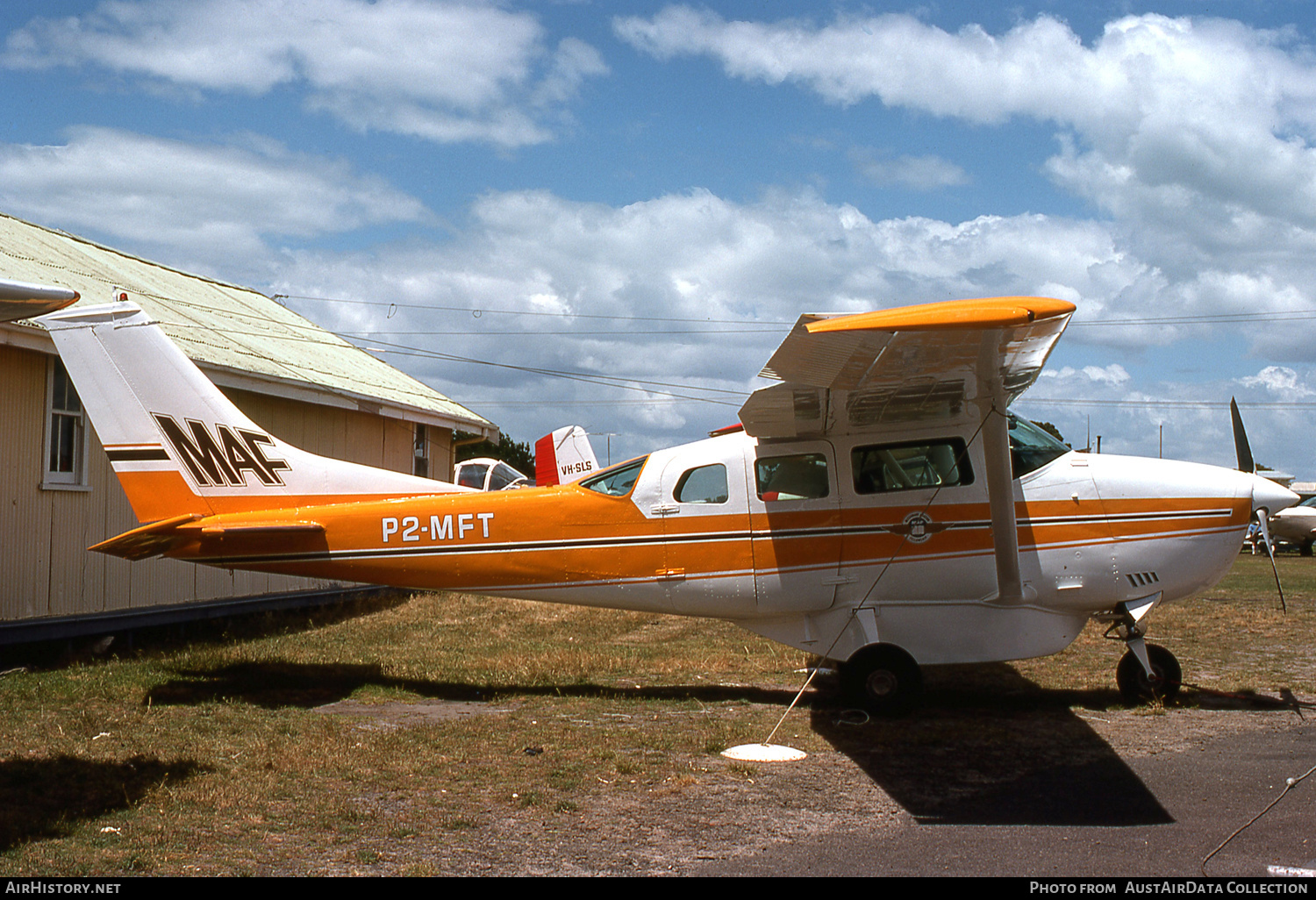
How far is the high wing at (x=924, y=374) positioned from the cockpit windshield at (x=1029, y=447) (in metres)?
0.33

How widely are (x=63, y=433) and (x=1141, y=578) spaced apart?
1123 cm

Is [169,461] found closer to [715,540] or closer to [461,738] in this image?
[461,738]

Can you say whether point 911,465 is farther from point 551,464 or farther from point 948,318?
point 551,464

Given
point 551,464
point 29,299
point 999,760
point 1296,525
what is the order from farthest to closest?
1. point 1296,525
2. point 551,464
3. point 999,760
4. point 29,299

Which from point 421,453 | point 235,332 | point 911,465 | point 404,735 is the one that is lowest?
point 404,735

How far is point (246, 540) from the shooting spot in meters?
8.58

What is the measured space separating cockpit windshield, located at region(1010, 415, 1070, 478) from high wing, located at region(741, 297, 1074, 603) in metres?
0.33

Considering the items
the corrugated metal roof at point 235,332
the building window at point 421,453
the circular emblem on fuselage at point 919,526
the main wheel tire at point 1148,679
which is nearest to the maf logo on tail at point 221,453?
the corrugated metal roof at point 235,332

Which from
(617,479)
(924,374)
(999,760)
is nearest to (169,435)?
(617,479)

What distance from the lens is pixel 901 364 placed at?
676cm

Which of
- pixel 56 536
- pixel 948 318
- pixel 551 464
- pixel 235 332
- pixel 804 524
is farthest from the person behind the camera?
pixel 551 464

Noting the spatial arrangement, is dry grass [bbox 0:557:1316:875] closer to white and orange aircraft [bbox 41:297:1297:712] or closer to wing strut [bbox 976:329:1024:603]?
white and orange aircraft [bbox 41:297:1297:712]

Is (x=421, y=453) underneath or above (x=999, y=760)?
above
